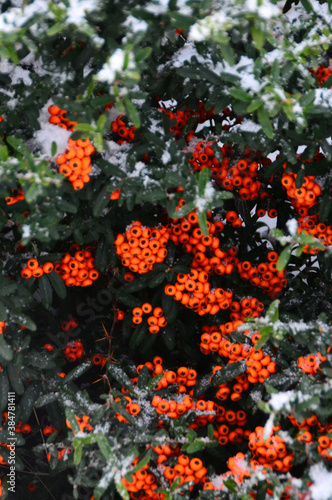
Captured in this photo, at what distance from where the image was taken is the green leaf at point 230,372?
1543 mm

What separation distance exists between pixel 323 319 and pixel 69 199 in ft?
2.56

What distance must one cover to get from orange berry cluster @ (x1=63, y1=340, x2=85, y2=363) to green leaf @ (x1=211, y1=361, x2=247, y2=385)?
0.56 m

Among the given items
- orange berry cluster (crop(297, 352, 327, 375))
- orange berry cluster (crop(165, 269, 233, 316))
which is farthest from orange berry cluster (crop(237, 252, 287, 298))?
orange berry cluster (crop(297, 352, 327, 375))

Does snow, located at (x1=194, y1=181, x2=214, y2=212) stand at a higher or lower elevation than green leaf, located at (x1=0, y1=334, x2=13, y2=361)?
higher

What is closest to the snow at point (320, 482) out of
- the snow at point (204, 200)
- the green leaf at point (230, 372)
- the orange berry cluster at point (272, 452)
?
the orange berry cluster at point (272, 452)

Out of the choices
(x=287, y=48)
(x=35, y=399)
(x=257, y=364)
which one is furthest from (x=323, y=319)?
(x=35, y=399)

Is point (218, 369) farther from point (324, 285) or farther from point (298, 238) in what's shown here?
point (298, 238)

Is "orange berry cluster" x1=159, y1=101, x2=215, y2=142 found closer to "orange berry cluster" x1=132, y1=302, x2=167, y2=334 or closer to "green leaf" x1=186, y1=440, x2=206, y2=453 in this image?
"orange berry cluster" x1=132, y1=302, x2=167, y2=334

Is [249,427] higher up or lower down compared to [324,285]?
lower down

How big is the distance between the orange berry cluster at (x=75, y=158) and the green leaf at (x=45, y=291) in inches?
15.2

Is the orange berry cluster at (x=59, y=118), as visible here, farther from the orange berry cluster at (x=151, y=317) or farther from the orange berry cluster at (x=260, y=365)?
the orange berry cluster at (x=260, y=365)

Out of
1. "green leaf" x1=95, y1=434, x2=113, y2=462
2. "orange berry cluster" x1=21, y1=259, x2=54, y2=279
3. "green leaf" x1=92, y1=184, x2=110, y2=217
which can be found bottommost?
"green leaf" x1=95, y1=434, x2=113, y2=462

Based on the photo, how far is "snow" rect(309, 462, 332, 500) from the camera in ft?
3.73

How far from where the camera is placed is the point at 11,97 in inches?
55.8
